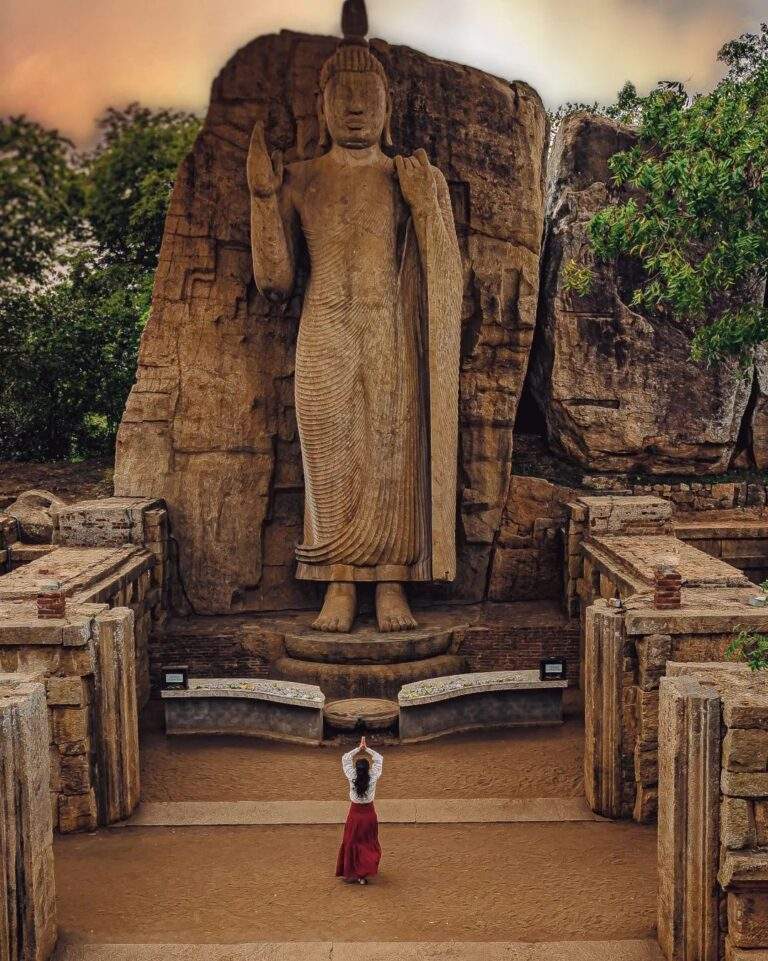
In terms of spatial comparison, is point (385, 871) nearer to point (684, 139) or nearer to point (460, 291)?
point (684, 139)

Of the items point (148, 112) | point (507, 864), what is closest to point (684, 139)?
point (507, 864)

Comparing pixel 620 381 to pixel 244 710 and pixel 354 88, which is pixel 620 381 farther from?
pixel 244 710

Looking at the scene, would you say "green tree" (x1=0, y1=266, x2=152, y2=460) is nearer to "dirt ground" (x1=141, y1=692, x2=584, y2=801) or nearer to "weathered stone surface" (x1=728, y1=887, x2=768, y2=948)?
"dirt ground" (x1=141, y1=692, x2=584, y2=801)

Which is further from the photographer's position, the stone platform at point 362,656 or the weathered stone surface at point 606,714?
the stone platform at point 362,656

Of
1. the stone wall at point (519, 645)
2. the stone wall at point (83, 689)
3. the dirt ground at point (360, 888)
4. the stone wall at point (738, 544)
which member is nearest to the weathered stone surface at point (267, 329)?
the stone wall at point (519, 645)

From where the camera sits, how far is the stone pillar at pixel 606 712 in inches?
302

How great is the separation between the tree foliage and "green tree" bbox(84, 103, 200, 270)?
1cm

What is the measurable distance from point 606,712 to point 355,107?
6011 mm

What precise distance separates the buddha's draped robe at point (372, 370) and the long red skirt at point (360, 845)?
13.6ft

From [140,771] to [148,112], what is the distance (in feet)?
30.4

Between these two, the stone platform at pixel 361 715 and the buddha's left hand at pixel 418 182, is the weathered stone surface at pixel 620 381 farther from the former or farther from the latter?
the stone platform at pixel 361 715

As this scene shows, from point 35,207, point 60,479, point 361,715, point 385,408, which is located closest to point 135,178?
point 35,207

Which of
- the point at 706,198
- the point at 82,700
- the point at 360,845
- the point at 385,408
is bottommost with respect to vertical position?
the point at 360,845

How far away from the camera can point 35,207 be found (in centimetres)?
1427
